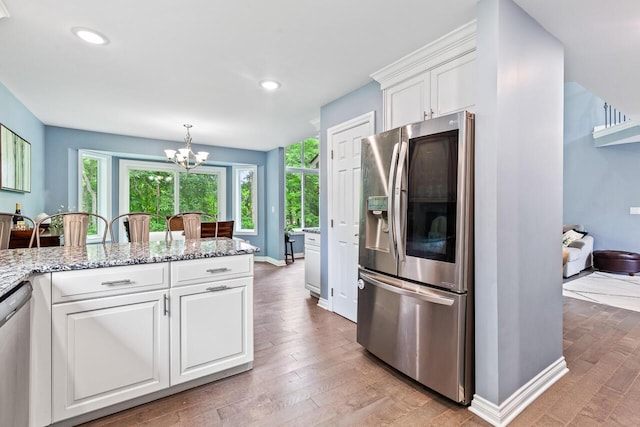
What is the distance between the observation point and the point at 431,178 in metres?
1.98

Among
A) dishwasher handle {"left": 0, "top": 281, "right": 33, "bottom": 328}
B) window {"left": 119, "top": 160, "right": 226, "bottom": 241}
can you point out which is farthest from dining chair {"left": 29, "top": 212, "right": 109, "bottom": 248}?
window {"left": 119, "top": 160, "right": 226, "bottom": 241}

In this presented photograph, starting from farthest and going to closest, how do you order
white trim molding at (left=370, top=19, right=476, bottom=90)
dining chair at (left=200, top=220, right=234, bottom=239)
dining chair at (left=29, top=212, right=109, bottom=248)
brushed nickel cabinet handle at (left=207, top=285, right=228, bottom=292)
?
1. dining chair at (left=200, top=220, right=234, bottom=239)
2. dining chair at (left=29, top=212, right=109, bottom=248)
3. white trim molding at (left=370, top=19, right=476, bottom=90)
4. brushed nickel cabinet handle at (left=207, top=285, right=228, bottom=292)

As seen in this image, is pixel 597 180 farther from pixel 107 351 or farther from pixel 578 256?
pixel 107 351

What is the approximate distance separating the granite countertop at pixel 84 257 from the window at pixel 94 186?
3.83 meters

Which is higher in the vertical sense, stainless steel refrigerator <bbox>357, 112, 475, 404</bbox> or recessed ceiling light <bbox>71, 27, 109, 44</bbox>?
recessed ceiling light <bbox>71, 27, 109, 44</bbox>

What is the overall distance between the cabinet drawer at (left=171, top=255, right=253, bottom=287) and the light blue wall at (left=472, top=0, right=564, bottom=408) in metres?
1.53

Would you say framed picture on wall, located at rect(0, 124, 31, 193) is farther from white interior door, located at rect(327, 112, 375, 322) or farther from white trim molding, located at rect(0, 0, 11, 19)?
white interior door, located at rect(327, 112, 375, 322)

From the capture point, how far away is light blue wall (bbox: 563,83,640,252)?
5.84 metres

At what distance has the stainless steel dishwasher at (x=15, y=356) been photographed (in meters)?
1.18

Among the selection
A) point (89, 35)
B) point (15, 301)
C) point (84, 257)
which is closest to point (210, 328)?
point (84, 257)

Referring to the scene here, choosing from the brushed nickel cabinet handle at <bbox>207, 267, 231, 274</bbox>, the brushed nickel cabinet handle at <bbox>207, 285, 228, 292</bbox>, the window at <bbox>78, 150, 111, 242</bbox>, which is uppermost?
the window at <bbox>78, 150, 111, 242</bbox>

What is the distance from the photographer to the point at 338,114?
3561 mm

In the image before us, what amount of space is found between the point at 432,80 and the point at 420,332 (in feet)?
6.24

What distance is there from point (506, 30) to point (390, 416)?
2.36 m
